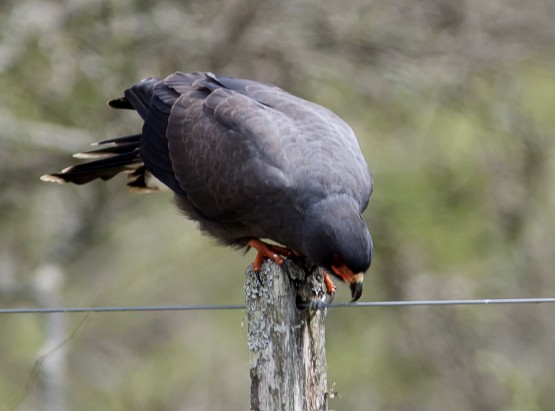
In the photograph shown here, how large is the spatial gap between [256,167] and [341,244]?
723 millimetres

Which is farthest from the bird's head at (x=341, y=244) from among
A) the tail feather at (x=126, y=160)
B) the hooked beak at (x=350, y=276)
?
the tail feather at (x=126, y=160)

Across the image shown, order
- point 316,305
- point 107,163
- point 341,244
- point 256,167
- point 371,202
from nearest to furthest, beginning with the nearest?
point 316,305 < point 341,244 < point 256,167 < point 107,163 < point 371,202

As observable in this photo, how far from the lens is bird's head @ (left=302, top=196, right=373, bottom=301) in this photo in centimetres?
469

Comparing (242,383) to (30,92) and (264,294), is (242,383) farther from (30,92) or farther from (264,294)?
(264,294)

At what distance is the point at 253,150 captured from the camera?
17.2ft

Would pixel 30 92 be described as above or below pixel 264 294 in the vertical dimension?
above

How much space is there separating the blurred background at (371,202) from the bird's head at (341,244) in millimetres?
2540

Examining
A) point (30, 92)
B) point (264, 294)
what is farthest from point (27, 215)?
point (264, 294)

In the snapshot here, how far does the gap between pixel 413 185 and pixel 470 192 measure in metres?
0.49

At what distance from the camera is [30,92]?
809cm

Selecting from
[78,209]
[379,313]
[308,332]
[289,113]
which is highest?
[78,209]

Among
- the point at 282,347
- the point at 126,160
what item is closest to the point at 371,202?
the point at 126,160

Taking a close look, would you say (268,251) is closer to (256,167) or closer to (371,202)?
(256,167)

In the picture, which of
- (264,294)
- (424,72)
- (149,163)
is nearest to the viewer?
(264,294)
